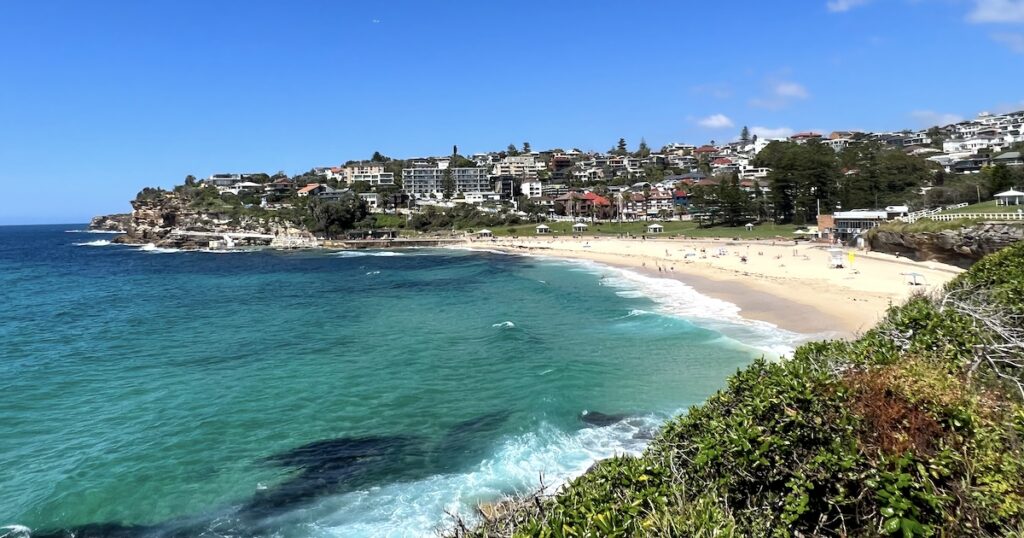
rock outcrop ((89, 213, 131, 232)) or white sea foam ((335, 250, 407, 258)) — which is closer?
white sea foam ((335, 250, 407, 258))

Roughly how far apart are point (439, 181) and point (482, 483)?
455 ft

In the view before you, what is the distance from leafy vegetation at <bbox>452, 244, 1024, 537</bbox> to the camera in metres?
4.89

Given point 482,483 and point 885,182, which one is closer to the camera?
point 482,483

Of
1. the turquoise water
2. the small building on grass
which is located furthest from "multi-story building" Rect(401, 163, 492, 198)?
the turquoise water

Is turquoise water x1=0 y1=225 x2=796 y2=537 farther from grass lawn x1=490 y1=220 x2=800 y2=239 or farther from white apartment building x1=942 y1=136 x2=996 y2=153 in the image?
white apartment building x1=942 y1=136 x2=996 y2=153

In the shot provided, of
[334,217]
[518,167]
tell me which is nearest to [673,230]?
[334,217]

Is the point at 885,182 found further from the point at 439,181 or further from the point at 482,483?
the point at 439,181

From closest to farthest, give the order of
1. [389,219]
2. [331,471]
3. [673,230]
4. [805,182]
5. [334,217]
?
[331,471] < [805,182] < [673,230] < [334,217] < [389,219]

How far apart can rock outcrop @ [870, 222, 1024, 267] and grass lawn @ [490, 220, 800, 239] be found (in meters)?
20.5

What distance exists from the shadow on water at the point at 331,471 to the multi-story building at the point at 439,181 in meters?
129

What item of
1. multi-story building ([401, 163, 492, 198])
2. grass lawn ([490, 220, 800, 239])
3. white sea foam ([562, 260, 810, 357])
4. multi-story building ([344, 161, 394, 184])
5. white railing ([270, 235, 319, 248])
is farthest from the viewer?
multi-story building ([344, 161, 394, 184])

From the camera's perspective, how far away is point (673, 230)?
276ft

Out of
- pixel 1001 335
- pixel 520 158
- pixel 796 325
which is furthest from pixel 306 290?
pixel 520 158

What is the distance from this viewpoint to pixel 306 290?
149ft
